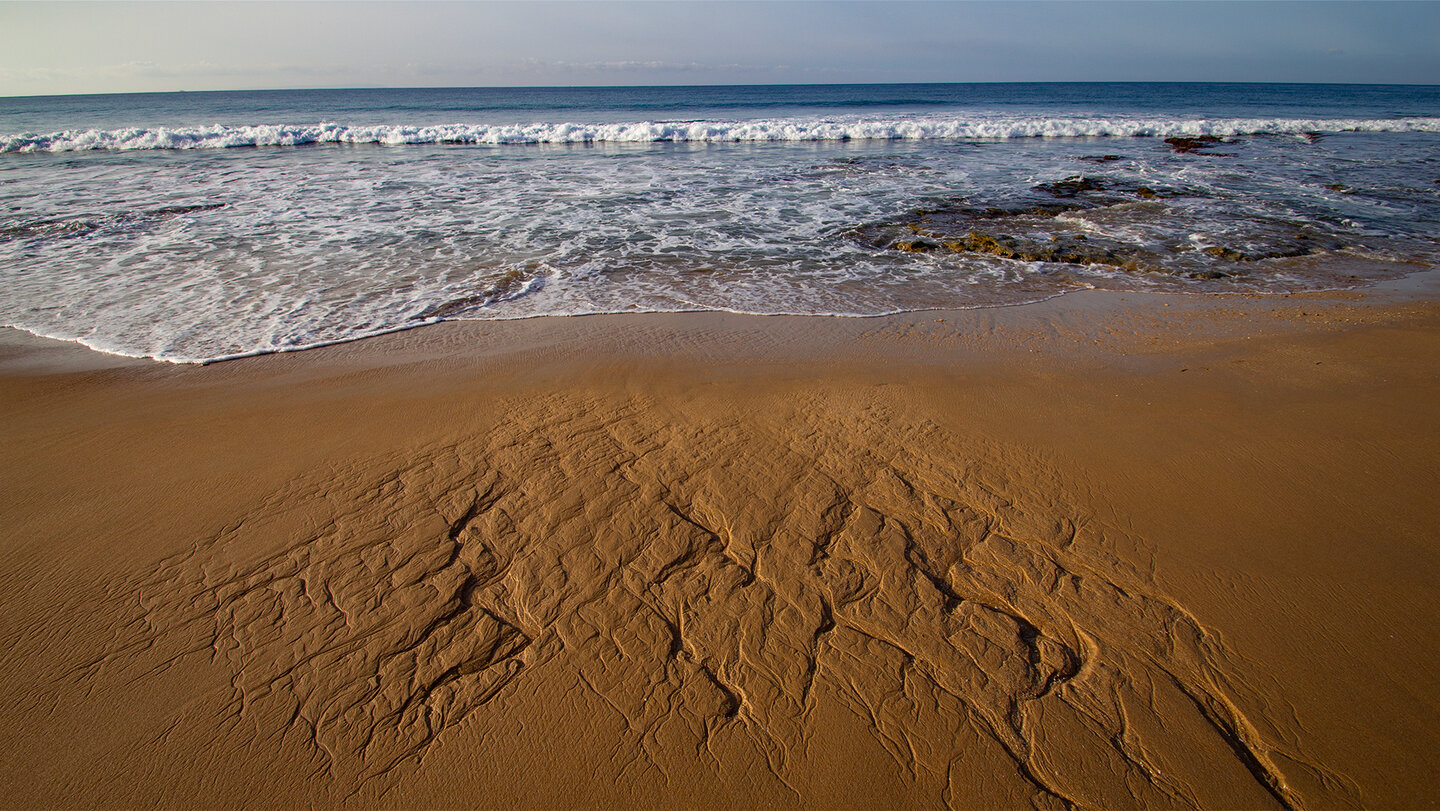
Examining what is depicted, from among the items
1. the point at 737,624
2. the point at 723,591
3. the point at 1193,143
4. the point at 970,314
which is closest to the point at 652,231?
the point at 970,314

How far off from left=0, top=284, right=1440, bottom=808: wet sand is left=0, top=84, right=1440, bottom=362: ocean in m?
2.09

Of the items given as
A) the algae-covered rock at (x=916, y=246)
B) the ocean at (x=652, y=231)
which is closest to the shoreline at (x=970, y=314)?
the ocean at (x=652, y=231)

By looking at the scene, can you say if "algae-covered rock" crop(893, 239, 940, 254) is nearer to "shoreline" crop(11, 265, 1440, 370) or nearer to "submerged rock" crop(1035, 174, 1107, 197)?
"shoreline" crop(11, 265, 1440, 370)

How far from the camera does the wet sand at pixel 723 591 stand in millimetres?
2105

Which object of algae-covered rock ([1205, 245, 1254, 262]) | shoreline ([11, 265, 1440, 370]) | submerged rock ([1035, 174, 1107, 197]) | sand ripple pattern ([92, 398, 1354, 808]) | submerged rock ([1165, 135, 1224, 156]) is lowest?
sand ripple pattern ([92, 398, 1354, 808])

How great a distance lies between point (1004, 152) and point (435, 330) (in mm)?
21462

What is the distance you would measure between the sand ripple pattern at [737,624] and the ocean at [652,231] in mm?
3167

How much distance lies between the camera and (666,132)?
27953mm

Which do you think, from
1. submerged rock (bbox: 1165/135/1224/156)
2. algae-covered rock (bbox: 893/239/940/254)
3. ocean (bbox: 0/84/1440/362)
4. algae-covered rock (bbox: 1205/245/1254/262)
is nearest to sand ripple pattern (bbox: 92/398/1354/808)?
ocean (bbox: 0/84/1440/362)

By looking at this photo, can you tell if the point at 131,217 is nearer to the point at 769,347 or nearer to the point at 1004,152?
the point at 769,347

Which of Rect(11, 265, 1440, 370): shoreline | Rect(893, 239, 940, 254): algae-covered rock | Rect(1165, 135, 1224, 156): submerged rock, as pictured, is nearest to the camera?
Rect(11, 265, 1440, 370): shoreline

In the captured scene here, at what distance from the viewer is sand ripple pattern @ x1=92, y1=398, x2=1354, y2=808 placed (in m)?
2.12

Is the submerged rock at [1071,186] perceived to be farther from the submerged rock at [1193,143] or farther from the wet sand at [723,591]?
the submerged rock at [1193,143]

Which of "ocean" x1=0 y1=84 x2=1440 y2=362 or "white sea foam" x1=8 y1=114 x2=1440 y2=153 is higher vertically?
"white sea foam" x1=8 y1=114 x2=1440 y2=153
